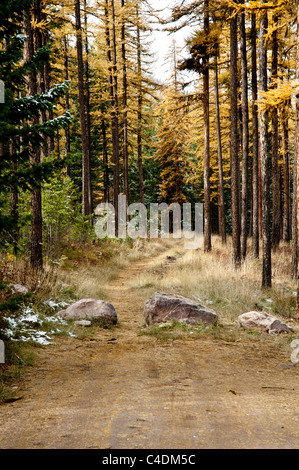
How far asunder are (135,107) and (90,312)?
21442 millimetres

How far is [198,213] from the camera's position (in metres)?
43.3

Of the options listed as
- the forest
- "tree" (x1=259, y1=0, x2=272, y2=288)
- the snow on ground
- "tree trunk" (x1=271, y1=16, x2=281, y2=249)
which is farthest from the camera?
"tree trunk" (x1=271, y1=16, x2=281, y2=249)

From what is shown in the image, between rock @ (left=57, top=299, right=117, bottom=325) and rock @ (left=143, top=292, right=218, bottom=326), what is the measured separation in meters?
0.86

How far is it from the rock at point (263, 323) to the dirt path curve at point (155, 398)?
1114mm

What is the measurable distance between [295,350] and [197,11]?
1443cm

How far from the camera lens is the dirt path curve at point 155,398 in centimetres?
301

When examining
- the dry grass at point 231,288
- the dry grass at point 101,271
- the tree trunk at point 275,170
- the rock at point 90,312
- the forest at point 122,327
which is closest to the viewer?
the forest at point 122,327

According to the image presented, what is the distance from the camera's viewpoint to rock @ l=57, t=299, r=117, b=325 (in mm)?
7805

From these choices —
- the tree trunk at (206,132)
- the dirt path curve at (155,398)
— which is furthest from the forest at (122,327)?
the tree trunk at (206,132)

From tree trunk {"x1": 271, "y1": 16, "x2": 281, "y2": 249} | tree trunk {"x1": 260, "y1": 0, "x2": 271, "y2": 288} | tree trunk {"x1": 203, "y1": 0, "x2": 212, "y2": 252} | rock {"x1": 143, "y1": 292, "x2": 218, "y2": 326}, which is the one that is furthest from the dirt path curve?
tree trunk {"x1": 271, "y1": 16, "x2": 281, "y2": 249}

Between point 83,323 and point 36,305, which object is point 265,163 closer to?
point 83,323

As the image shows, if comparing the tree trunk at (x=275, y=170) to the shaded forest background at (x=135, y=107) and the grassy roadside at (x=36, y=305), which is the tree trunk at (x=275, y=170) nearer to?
the shaded forest background at (x=135, y=107)

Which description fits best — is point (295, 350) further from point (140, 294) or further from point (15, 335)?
point (140, 294)

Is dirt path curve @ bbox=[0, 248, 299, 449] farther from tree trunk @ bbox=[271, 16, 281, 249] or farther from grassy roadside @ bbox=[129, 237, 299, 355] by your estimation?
tree trunk @ bbox=[271, 16, 281, 249]
